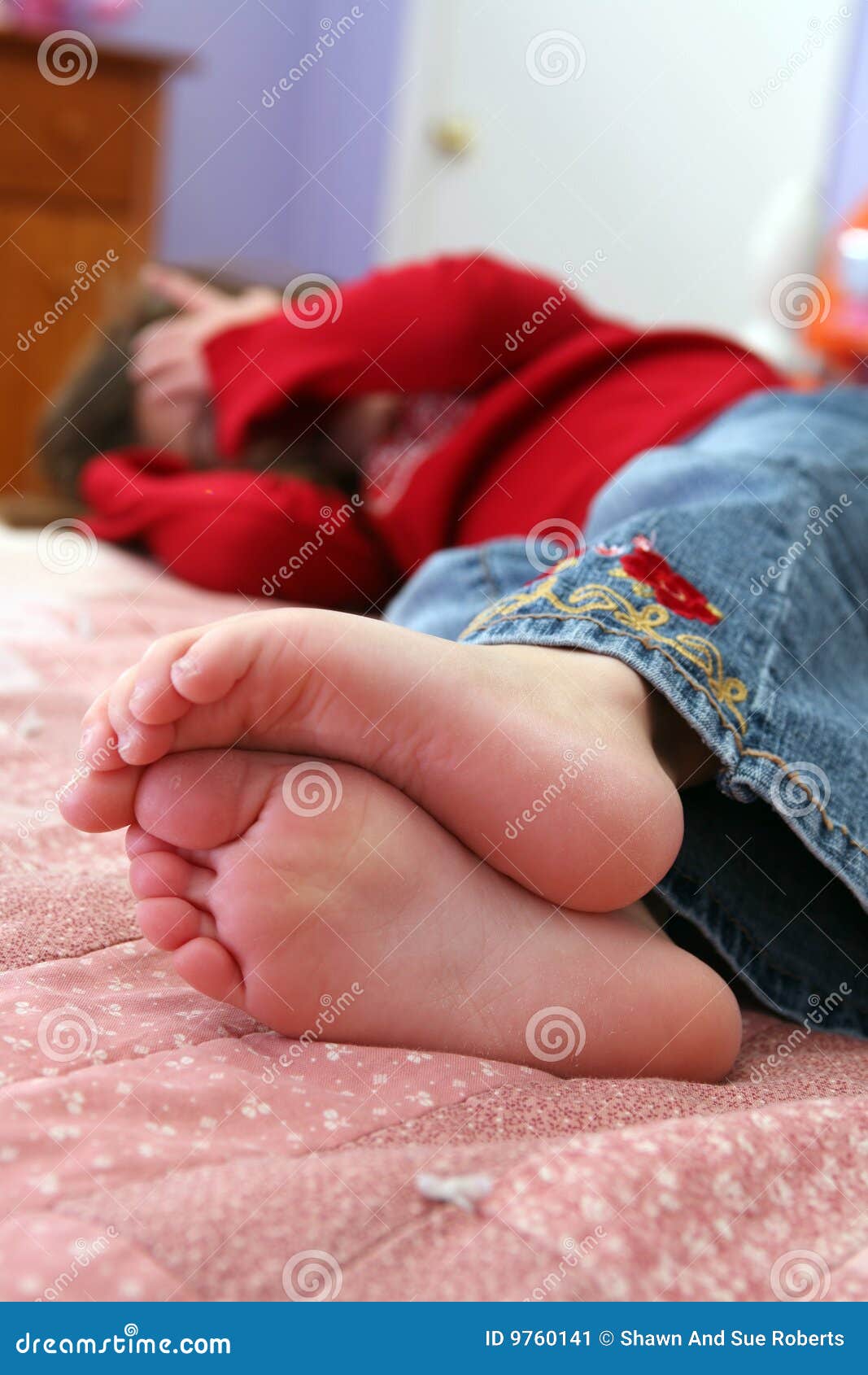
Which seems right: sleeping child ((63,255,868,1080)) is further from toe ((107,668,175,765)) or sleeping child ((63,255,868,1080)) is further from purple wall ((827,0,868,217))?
purple wall ((827,0,868,217))

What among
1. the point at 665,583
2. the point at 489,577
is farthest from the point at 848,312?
the point at 665,583

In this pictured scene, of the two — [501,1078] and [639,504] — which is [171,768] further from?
[639,504]

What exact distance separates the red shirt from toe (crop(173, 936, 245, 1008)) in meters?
0.66

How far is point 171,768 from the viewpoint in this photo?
51cm

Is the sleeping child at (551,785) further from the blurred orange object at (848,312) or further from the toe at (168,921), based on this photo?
the blurred orange object at (848,312)

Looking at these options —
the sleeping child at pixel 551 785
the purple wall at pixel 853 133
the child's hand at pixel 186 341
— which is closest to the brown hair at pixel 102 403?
the child's hand at pixel 186 341

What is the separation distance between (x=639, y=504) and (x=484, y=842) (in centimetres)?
33

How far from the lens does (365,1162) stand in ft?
1.44

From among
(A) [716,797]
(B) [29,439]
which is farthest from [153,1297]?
(B) [29,439]

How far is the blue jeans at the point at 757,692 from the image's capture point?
0.59m

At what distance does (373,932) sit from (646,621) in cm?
20

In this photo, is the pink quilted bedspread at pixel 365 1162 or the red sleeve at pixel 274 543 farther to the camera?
→ the red sleeve at pixel 274 543

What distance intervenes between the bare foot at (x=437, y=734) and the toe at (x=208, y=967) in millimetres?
76

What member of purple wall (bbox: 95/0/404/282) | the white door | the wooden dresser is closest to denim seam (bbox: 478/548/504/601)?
the white door
